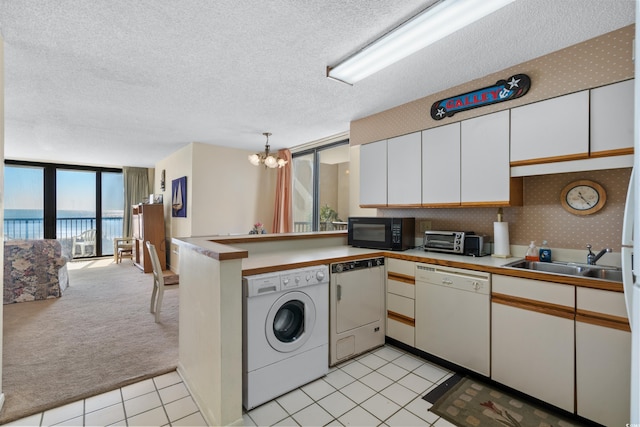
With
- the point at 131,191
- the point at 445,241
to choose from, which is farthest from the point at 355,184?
the point at 131,191

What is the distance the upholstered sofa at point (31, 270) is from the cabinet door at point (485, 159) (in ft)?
18.2

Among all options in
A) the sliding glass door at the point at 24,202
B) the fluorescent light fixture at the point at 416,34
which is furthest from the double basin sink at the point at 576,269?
the sliding glass door at the point at 24,202

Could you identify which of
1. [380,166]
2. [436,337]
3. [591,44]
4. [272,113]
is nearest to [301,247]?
[380,166]

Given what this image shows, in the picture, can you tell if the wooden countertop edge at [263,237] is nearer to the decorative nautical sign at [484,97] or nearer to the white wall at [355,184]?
the white wall at [355,184]

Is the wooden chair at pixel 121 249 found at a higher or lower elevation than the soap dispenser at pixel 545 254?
lower

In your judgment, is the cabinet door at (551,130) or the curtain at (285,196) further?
the curtain at (285,196)

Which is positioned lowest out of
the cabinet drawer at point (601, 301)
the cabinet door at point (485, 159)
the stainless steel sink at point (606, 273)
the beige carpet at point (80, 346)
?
the beige carpet at point (80, 346)

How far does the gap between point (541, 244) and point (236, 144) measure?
187 inches

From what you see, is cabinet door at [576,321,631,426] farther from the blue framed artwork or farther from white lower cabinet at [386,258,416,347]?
the blue framed artwork

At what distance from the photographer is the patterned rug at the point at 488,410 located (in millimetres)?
1823

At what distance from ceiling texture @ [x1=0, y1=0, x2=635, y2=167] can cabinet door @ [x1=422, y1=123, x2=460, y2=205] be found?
0.45 m

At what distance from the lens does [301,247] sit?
313 centimetres

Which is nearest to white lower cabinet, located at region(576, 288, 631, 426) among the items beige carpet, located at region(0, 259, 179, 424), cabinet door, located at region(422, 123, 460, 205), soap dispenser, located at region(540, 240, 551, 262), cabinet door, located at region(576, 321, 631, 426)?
cabinet door, located at region(576, 321, 631, 426)

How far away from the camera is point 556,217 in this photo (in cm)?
235
